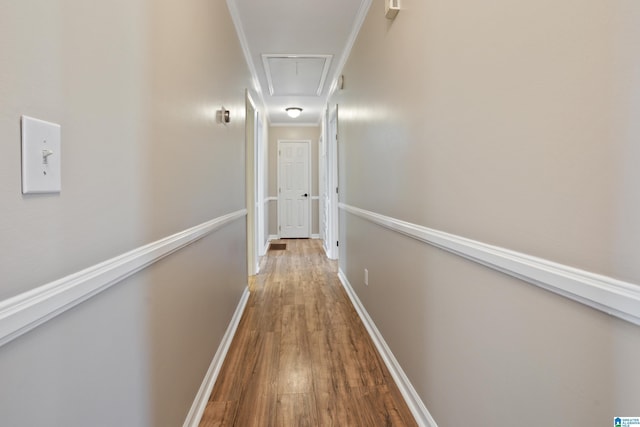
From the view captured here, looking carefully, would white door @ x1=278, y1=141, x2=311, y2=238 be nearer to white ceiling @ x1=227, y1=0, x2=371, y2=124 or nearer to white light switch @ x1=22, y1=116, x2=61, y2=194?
white ceiling @ x1=227, y1=0, x2=371, y2=124

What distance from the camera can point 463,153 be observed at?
109 cm

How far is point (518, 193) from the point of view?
0.82 m

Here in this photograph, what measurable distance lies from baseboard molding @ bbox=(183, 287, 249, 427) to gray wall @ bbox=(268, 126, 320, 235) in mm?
4523

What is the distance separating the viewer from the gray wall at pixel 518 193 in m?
0.59

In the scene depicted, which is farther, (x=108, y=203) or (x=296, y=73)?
(x=296, y=73)

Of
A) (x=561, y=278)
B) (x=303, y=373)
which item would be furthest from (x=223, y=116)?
(x=561, y=278)

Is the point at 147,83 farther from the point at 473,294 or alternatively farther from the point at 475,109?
the point at 473,294

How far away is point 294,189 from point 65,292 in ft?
21.3

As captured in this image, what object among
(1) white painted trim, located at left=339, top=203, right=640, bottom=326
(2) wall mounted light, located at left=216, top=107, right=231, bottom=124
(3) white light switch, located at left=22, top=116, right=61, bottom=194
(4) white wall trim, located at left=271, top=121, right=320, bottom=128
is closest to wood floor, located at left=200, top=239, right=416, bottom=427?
(1) white painted trim, located at left=339, top=203, right=640, bottom=326

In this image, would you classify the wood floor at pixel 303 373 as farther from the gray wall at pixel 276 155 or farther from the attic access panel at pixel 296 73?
the gray wall at pixel 276 155

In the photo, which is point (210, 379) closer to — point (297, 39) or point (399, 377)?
point (399, 377)

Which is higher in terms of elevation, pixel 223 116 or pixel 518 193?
pixel 223 116

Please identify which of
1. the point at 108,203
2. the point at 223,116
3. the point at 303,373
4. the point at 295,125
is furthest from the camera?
the point at 295,125

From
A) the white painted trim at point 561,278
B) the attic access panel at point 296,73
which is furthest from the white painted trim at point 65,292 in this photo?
the attic access panel at point 296,73
